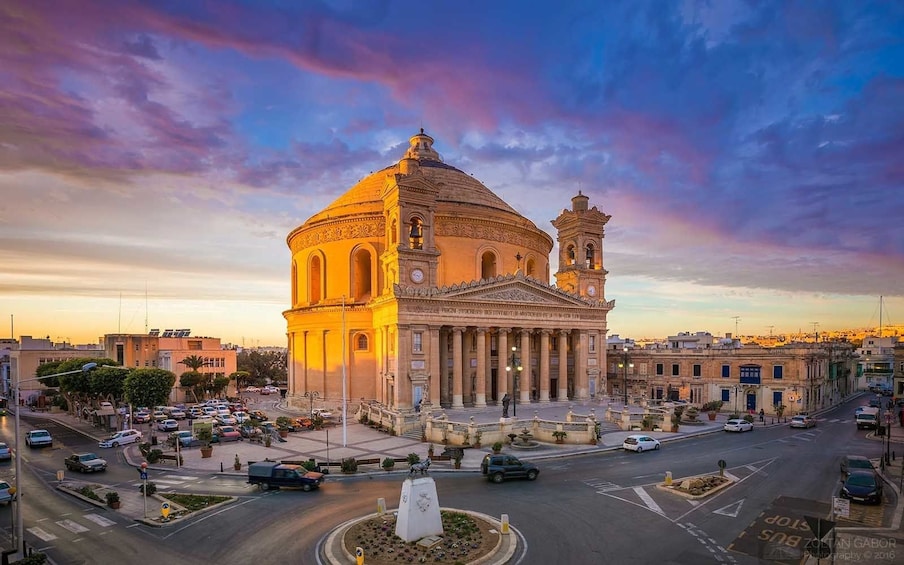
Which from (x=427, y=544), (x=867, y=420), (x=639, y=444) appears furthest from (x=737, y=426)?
(x=427, y=544)

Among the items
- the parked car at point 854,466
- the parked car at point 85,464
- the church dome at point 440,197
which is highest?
the church dome at point 440,197

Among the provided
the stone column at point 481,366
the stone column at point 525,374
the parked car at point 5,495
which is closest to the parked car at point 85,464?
the parked car at point 5,495

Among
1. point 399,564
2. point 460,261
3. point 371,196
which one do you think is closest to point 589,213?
point 460,261

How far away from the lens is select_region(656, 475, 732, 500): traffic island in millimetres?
25156

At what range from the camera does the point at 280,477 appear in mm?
26797

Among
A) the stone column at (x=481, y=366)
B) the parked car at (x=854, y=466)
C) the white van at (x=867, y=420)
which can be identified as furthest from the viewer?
the stone column at (x=481, y=366)

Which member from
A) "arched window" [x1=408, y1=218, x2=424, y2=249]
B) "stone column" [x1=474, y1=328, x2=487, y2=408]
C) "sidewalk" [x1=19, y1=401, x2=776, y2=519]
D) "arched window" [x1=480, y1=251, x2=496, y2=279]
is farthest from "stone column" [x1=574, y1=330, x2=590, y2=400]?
"arched window" [x1=408, y1=218, x2=424, y2=249]

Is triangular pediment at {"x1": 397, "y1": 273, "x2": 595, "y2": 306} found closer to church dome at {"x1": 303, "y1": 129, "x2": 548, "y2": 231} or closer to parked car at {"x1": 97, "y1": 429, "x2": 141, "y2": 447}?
church dome at {"x1": 303, "y1": 129, "x2": 548, "y2": 231}

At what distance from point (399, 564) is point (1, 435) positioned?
169 ft

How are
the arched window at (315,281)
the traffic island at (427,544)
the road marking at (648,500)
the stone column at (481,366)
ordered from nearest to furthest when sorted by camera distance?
the traffic island at (427,544) < the road marking at (648,500) < the stone column at (481,366) < the arched window at (315,281)

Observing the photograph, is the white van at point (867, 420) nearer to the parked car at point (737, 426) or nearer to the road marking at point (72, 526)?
the parked car at point (737, 426)

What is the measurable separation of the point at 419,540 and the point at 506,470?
33.4 ft

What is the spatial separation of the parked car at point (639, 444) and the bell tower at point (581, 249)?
25.3 m

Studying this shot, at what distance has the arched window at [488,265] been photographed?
203 ft
